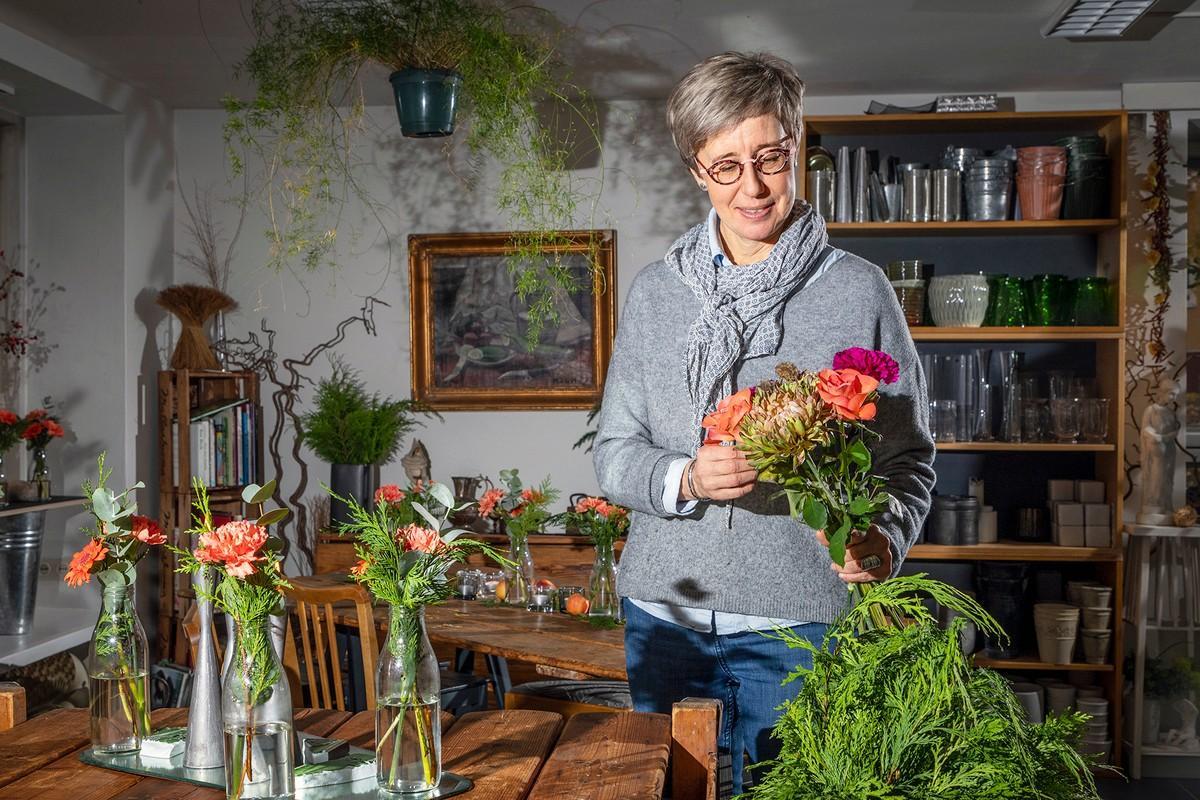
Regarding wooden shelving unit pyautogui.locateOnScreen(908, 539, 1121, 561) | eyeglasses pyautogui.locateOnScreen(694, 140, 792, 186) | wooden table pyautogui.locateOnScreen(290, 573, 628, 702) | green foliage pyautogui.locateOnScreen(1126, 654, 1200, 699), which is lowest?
green foliage pyautogui.locateOnScreen(1126, 654, 1200, 699)

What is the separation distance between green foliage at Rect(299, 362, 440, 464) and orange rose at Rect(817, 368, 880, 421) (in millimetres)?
3874

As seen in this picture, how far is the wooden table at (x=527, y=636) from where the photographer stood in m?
2.89

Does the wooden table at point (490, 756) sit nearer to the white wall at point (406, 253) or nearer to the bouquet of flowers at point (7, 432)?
the bouquet of flowers at point (7, 432)

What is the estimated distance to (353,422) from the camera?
16.2ft

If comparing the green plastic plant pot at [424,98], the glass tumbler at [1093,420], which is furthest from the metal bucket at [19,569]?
the glass tumbler at [1093,420]

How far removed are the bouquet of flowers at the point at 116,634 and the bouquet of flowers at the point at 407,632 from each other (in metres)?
0.37

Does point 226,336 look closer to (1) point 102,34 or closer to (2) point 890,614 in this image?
(1) point 102,34

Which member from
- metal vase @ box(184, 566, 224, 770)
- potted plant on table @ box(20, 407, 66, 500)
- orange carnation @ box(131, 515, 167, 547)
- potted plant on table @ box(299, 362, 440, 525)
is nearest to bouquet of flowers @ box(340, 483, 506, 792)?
metal vase @ box(184, 566, 224, 770)

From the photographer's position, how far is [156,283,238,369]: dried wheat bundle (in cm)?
483

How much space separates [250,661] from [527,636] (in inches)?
74.1

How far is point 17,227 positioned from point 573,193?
88.0 inches

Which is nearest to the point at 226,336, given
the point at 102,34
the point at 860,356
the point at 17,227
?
the point at 17,227

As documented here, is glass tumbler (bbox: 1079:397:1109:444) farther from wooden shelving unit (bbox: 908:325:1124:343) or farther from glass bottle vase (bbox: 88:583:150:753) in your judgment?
glass bottle vase (bbox: 88:583:150:753)

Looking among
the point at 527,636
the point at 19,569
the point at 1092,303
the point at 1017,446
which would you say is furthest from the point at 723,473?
the point at 19,569
